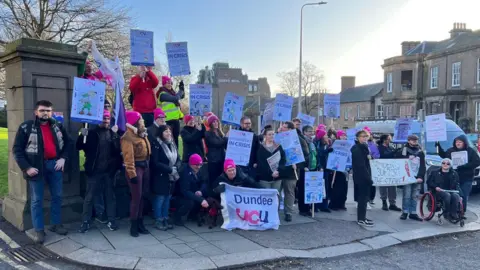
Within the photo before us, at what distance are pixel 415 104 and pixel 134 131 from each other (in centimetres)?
4226

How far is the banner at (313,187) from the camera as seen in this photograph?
8227mm

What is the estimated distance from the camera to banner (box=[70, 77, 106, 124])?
6090 mm

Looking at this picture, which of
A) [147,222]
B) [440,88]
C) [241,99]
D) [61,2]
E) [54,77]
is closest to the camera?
[54,77]

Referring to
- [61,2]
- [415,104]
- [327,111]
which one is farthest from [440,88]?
[61,2]

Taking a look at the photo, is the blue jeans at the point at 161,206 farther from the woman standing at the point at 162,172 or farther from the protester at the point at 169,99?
the protester at the point at 169,99

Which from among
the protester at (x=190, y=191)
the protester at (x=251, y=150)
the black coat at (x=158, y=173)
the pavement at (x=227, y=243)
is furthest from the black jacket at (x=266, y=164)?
the black coat at (x=158, y=173)

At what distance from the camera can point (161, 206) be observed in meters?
6.88

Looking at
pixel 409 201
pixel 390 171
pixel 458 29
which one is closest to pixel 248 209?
pixel 390 171

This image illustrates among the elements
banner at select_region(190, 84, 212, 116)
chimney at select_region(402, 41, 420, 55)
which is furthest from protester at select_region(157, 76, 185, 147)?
chimney at select_region(402, 41, 420, 55)

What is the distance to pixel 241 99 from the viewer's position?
9.15 meters

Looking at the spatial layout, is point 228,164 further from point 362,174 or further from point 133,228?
point 362,174

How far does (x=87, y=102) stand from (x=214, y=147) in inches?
104

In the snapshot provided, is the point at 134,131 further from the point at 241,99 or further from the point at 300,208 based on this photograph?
the point at 300,208

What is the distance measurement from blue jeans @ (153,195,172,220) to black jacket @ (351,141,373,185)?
378 cm
